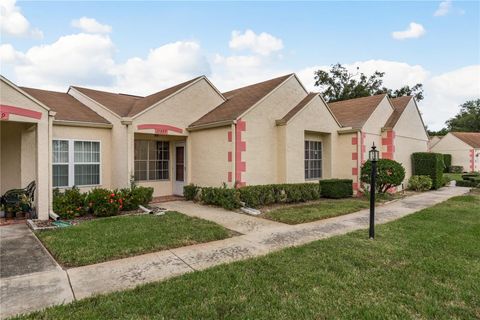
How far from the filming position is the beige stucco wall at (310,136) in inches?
450

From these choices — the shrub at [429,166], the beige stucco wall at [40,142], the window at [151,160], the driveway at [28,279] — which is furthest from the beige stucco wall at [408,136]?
the driveway at [28,279]

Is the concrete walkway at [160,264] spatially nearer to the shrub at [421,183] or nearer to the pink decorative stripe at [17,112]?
the pink decorative stripe at [17,112]

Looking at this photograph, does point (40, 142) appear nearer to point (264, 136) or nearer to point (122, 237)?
point (122, 237)

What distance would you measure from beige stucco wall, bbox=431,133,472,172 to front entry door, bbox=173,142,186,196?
3872cm

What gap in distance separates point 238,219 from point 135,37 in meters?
7.93

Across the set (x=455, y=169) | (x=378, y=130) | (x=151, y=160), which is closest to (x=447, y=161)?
(x=455, y=169)

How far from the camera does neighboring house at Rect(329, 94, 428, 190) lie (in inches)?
525

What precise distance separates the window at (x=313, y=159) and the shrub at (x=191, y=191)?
521 cm

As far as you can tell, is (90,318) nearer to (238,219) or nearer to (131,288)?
(131,288)

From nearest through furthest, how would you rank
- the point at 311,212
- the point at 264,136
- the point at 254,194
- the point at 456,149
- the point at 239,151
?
the point at 311,212
the point at 254,194
the point at 239,151
the point at 264,136
the point at 456,149

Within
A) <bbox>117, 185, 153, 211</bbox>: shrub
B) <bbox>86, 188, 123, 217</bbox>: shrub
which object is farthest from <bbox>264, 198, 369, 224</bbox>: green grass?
<bbox>86, 188, 123, 217</bbox>: shrub

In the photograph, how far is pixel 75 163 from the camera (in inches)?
404

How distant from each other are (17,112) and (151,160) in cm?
540

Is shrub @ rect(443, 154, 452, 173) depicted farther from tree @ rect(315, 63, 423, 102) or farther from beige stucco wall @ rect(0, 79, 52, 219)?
beige stucco wall @ rect(0, 79, 52, 219)
